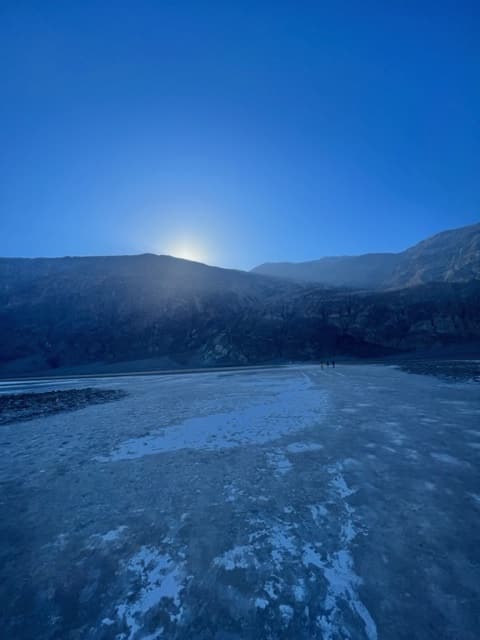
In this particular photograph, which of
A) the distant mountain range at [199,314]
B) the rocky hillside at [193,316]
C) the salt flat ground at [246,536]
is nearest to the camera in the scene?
the salt flat ground at [246,536]

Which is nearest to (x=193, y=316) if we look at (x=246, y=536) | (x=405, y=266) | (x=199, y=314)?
(x=199, y=314)

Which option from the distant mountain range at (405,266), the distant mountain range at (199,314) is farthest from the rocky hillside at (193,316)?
the distant mountain range at (405,266)

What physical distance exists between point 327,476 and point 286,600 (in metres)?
2.67

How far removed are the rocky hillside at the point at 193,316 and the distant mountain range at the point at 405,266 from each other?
1631cm

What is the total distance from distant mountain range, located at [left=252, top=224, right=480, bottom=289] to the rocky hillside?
53.5ft

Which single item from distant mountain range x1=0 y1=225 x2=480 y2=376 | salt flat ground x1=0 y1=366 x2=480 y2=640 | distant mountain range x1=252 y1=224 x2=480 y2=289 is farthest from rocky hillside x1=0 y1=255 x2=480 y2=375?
salt flat ground x1=0 y1=366 x2=480 y2=640

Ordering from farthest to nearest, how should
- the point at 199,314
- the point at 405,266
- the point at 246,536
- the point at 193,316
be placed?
the point at 405,266 < the point at 199,314 < the point at 193,316 < the point at 246,536

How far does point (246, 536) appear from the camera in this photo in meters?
3.51

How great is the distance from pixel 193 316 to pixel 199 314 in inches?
59.6

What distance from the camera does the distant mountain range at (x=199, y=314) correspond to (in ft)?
170

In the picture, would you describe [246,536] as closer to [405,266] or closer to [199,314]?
[199,314]

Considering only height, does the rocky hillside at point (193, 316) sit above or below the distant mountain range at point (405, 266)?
below

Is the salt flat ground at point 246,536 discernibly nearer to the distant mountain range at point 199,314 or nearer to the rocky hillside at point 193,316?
the distant mountain range at point 199,314

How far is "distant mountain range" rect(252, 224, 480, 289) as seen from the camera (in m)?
73.8
